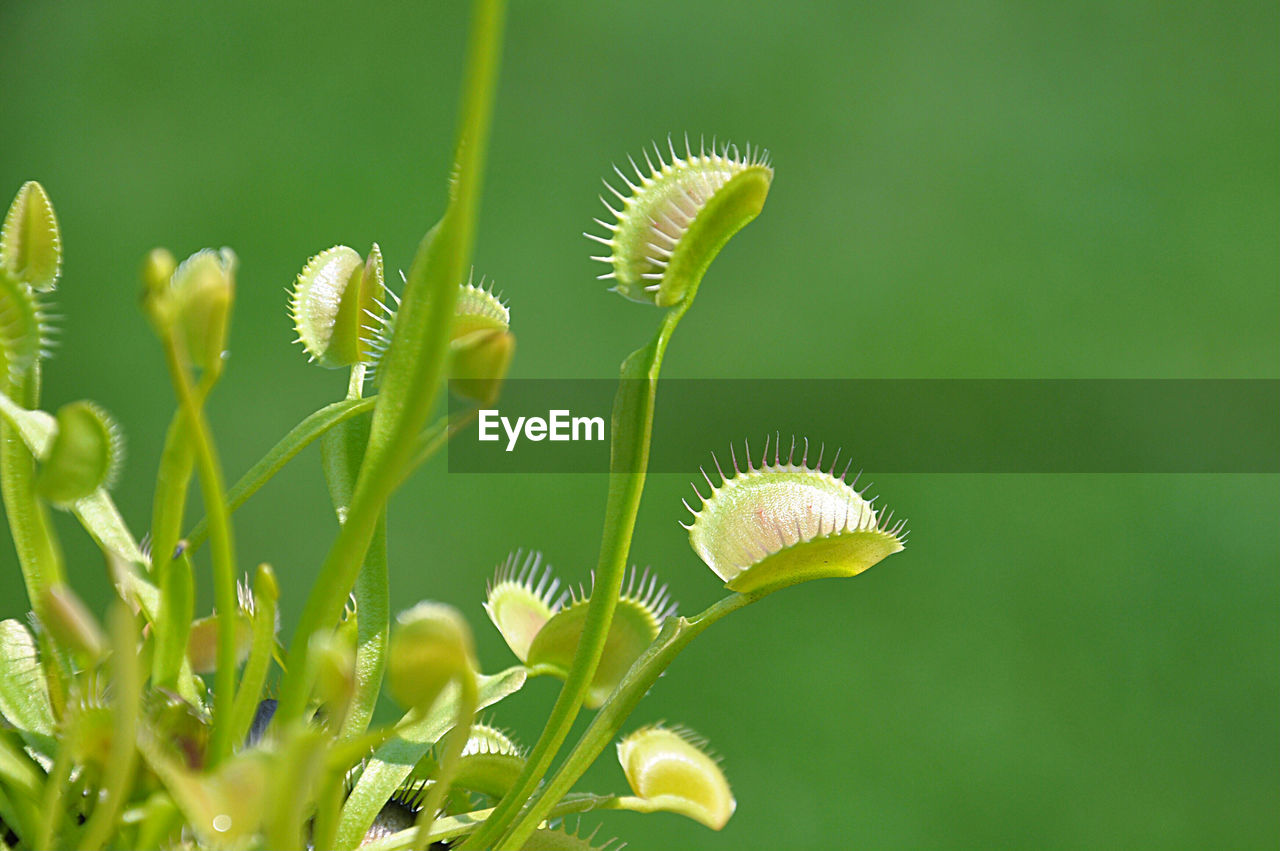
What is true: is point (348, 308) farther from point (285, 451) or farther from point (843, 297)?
point (843, 297)

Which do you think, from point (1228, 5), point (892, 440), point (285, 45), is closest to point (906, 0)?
point (1228, 5)

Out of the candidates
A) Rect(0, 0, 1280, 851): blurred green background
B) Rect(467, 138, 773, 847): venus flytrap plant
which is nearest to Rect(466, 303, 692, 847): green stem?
Rect(467, 138, 773, 847): venus flytrap plant

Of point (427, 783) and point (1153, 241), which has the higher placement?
point (1153, 241)

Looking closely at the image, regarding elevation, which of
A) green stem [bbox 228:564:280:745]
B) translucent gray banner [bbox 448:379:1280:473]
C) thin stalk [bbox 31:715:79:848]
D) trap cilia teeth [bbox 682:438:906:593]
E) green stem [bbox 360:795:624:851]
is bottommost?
thin stalk [bbox 31:715:79:848]

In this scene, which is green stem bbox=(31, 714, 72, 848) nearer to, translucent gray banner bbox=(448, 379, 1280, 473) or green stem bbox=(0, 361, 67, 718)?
green stem bbox=(0, 361, 67, 718)

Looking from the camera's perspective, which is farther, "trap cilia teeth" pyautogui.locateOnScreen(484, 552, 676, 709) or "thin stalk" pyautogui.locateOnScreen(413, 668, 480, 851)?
"trap cilia teeth" pyautogui.locateOnScreen(484, 552, 676, 709)

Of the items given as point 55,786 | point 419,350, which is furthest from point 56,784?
point 419,350

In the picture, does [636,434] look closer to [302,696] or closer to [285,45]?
[302,696]
